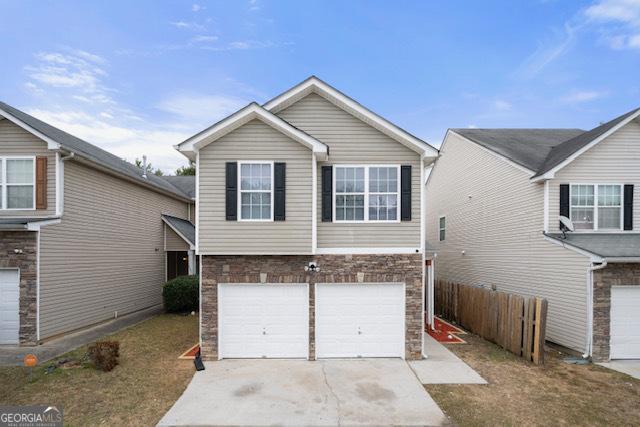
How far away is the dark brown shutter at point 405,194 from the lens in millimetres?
9008

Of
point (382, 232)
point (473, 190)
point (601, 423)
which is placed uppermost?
point (473, 190)

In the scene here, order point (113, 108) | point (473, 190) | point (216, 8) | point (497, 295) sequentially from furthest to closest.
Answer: point (113, 108) < point (473, 190) < point (216, 8) < point (497, 295)

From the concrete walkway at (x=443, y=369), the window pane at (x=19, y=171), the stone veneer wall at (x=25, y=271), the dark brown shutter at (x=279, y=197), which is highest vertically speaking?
the window pane at (x=19, y=171)

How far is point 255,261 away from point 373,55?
582 inches

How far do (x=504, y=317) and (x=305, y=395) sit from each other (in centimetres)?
675

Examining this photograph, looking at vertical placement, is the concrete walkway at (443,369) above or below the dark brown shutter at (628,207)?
below

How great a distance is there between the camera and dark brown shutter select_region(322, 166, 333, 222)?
9.01 meters

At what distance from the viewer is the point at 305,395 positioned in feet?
22.1

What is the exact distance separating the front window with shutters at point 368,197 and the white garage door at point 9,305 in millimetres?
9989

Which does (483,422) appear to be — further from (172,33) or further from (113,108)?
(113,108)

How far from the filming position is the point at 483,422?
574 cm

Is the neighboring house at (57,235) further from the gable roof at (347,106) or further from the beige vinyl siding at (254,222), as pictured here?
the gable roof at (347,106)

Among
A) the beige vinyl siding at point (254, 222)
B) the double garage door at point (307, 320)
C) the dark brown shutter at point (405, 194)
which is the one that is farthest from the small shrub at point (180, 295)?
the dark brown shutter at point (405, 194)

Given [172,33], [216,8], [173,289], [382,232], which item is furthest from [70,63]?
[382,232]
